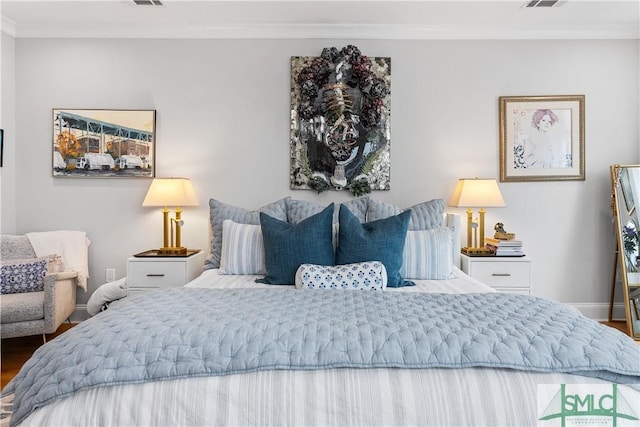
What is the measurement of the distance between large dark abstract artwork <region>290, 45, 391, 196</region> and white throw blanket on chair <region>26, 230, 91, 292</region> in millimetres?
1846

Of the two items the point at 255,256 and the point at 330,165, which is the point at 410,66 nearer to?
the point at 330,165

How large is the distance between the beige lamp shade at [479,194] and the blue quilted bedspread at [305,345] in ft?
5.27

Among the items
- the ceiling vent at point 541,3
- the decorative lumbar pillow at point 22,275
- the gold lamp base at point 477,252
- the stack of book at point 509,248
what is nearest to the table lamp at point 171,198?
the decorative lumbar pillow at point 22,275

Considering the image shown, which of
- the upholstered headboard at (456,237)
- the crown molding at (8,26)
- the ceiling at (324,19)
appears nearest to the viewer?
the ceiling at (324,19)

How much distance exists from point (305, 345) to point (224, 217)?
1.78 metres

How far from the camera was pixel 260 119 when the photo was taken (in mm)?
3352

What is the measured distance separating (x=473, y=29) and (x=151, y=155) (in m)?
2.93

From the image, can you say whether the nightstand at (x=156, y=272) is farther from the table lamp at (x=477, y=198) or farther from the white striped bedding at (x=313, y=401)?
the table lamp at (x=477, y=198)

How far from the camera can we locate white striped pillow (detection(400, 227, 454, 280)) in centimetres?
249

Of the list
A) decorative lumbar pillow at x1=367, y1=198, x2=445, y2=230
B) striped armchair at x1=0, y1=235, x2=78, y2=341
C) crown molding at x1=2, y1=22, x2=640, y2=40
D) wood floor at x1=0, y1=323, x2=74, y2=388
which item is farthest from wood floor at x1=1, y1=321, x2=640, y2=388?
crown molding at x1=2, y1=22, x2=640, y2=40

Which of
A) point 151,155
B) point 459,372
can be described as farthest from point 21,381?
point 151,155

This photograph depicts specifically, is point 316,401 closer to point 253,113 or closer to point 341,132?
point 341,132

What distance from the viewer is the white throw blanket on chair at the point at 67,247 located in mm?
3160

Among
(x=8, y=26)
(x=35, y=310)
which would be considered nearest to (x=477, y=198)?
(x=35, y=310)
